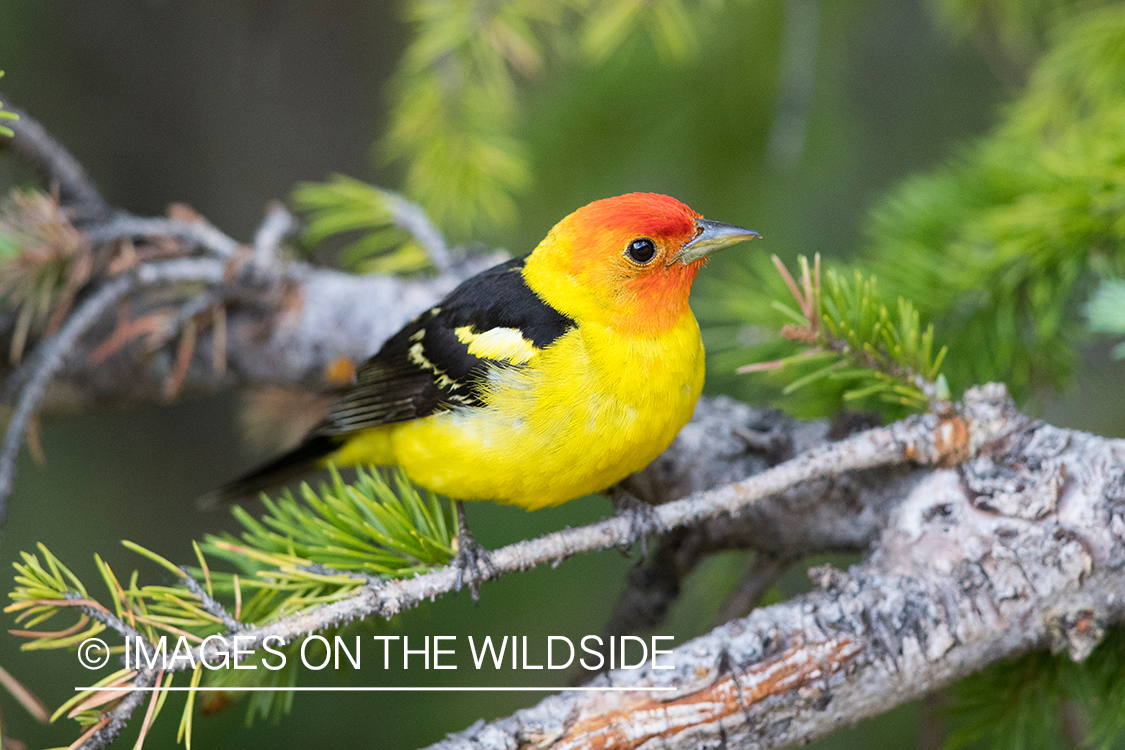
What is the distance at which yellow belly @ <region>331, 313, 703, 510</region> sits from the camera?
1.65 m

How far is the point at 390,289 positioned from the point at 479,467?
967mm

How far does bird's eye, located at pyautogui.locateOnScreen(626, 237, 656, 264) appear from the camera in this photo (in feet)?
5.91

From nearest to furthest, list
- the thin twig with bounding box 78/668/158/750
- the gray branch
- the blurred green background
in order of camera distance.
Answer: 1. the thin twig with bounding box 78/668/158/750
2. the gray branch
3. the blurred green background

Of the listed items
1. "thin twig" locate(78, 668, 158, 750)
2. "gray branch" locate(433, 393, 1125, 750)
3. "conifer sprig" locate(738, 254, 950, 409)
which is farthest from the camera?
"conifer sprig" locate(738, 254, 950, 409)

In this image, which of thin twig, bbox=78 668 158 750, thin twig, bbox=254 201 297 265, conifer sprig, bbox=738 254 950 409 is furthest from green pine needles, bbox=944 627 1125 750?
thin twig, bbox=254 201 297 265

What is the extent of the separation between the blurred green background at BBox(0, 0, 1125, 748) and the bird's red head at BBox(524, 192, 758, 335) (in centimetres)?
101

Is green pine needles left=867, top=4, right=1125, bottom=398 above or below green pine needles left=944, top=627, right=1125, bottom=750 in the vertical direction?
above

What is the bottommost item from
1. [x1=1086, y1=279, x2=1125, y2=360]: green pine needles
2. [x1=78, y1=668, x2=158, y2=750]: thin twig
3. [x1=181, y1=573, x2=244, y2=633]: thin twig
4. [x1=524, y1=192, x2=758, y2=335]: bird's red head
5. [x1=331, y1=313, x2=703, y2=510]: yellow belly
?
[x1=78, y1=668, x2=158, y2=750]: thin twig

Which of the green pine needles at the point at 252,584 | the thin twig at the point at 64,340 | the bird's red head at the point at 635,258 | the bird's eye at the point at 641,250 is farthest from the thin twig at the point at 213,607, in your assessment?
the bird's eye at the point at 641,250

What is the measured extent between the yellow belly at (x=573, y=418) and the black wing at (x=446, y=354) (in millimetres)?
64

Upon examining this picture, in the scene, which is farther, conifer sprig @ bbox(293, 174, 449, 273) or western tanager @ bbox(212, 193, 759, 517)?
conifer sprig @ bbox(293, 174, 449, 273)

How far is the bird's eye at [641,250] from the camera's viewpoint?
180 centimetres

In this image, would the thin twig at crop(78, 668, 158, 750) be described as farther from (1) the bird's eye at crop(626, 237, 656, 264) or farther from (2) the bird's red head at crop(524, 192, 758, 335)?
(1) the bird's eye at crop(626, 237, 656, 264)

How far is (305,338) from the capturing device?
2521mm
